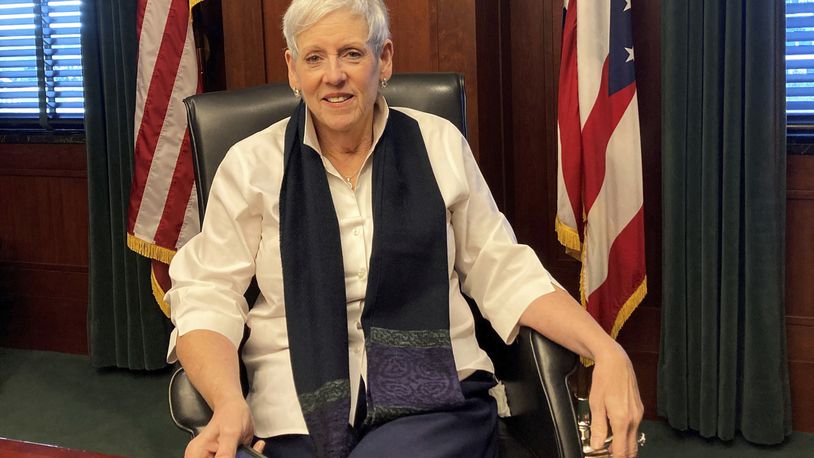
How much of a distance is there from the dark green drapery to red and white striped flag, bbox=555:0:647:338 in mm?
115

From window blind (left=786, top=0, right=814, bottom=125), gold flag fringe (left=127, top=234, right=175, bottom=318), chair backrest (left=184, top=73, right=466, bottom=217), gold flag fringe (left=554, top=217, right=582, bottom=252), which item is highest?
window blind (left=786, top=0, right=814, bottom=125)

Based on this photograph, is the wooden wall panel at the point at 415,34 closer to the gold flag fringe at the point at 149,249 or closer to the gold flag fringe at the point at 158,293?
the gold flag fringe at the point at 149,249

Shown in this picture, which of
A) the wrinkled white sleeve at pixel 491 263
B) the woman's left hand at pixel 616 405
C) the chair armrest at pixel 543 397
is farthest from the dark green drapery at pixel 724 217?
→ the woman's left hand at pixel 616 405

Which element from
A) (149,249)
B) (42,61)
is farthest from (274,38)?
(42,61)

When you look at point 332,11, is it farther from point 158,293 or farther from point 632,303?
point 158,293

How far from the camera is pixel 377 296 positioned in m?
1.74

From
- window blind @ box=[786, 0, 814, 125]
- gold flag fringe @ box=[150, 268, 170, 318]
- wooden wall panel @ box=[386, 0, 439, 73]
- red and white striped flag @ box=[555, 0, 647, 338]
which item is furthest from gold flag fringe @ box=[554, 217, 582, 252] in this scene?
gold flag fringe @ box=[150, 268, 170, 318]

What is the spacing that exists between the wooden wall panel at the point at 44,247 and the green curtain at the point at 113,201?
0.28m

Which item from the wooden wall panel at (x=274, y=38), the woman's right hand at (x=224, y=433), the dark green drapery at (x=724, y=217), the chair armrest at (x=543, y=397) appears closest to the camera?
the woman's right hand at (x=224, y=433)

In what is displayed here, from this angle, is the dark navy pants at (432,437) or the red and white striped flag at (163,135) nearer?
the dark navy pants at (432,437)

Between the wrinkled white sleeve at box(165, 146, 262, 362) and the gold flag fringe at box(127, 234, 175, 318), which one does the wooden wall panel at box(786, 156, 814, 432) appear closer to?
the wrinkled white sleeve at box(165, 146, 262, 362)

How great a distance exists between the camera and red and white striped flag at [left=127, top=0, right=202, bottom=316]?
3.10 metres

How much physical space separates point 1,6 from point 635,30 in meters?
2.53

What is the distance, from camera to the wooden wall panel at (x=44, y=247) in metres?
3.77
